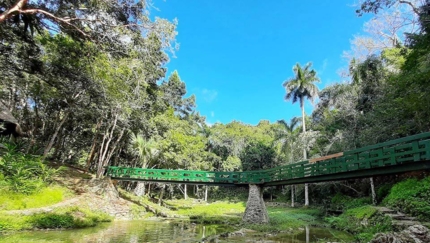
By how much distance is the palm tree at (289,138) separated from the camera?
26388mm

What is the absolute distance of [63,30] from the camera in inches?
283

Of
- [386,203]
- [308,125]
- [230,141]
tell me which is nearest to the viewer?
[386,203]

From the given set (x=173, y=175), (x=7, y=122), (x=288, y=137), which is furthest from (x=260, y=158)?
(x=7, y=122)

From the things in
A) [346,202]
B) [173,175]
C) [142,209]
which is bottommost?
[142,209]

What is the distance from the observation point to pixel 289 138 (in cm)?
2669

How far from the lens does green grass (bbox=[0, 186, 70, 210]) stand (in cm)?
1118

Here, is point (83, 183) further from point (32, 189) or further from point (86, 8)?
point (86, 8)

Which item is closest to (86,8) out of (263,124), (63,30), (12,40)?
(63,30)

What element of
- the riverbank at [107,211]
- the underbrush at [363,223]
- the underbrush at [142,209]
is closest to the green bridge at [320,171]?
the riverbank at [107,211]

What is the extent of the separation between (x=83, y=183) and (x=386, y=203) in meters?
18.7

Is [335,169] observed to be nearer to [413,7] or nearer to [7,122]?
[413,7]

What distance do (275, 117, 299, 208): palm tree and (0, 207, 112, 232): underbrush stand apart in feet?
61.3

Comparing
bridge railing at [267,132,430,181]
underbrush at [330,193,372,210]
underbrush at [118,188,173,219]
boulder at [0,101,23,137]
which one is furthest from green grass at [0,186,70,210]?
underbrush at [330,193,372,210]

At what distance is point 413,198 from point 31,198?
18154 millimetres
